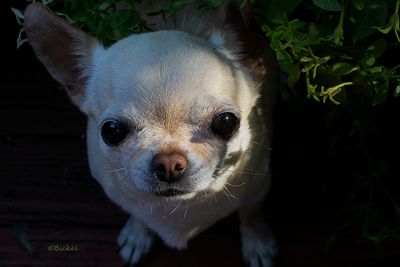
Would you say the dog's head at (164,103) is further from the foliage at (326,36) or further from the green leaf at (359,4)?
the green leaf at (359,4)

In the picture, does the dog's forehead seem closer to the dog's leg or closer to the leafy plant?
the leafy plant

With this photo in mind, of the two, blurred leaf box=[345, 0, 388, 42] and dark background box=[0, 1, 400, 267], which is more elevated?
blurred leaf box=[345, 0, 388, 42]

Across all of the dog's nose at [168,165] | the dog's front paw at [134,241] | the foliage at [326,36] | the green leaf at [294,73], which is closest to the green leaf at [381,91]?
the foliage at [326,36]

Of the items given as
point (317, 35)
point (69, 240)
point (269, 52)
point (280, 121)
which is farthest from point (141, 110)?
point (280, 121)

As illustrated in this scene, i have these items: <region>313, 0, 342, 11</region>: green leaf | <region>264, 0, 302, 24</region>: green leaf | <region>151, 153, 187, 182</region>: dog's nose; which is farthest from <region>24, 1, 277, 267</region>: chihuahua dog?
<region>313, 0, 342, 11</region>: green leaf

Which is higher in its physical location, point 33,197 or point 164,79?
Answer: point 164,79

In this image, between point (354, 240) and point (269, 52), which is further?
point (354, 240)

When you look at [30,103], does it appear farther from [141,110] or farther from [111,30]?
[141,110]

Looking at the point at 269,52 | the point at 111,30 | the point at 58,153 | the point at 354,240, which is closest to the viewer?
the point at 111,30
